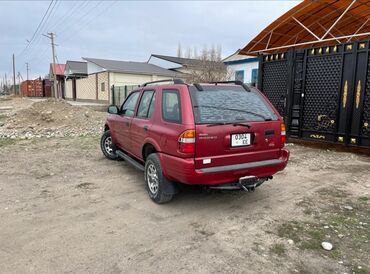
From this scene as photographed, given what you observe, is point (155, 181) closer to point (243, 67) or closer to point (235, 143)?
point (235, 143)

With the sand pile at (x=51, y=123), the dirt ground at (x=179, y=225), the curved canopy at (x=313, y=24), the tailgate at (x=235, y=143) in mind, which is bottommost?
the dirt ground at (x=179, y=225)

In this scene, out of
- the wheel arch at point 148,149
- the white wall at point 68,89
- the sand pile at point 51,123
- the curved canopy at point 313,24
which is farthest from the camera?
the white wall at point 68,89

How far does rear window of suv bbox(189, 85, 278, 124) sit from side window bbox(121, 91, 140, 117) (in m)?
1.80

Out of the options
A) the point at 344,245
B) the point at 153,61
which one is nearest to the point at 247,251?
the point at 344,245

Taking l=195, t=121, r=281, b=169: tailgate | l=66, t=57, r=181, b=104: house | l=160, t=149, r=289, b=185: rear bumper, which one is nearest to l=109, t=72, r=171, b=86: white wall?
l=66, t=57, r=181, b=104: house

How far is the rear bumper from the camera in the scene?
382 centimetres

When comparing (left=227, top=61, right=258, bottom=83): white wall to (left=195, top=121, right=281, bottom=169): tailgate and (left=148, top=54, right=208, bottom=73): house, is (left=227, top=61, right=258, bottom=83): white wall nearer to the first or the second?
(left=148, top=54, right=208, bottom=73): house

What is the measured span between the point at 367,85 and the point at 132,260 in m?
7.19

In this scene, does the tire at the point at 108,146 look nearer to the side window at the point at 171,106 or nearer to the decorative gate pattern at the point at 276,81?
the side window at the point at 171,106

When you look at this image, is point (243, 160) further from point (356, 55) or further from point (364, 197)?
point (356, 55)

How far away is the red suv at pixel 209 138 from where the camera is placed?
3838 mm

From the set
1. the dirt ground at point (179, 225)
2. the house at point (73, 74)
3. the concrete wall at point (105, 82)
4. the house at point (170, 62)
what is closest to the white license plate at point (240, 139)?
the dirt ground at point (179, 225)

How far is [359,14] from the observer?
1045 cm

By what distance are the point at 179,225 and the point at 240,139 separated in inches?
52.7
